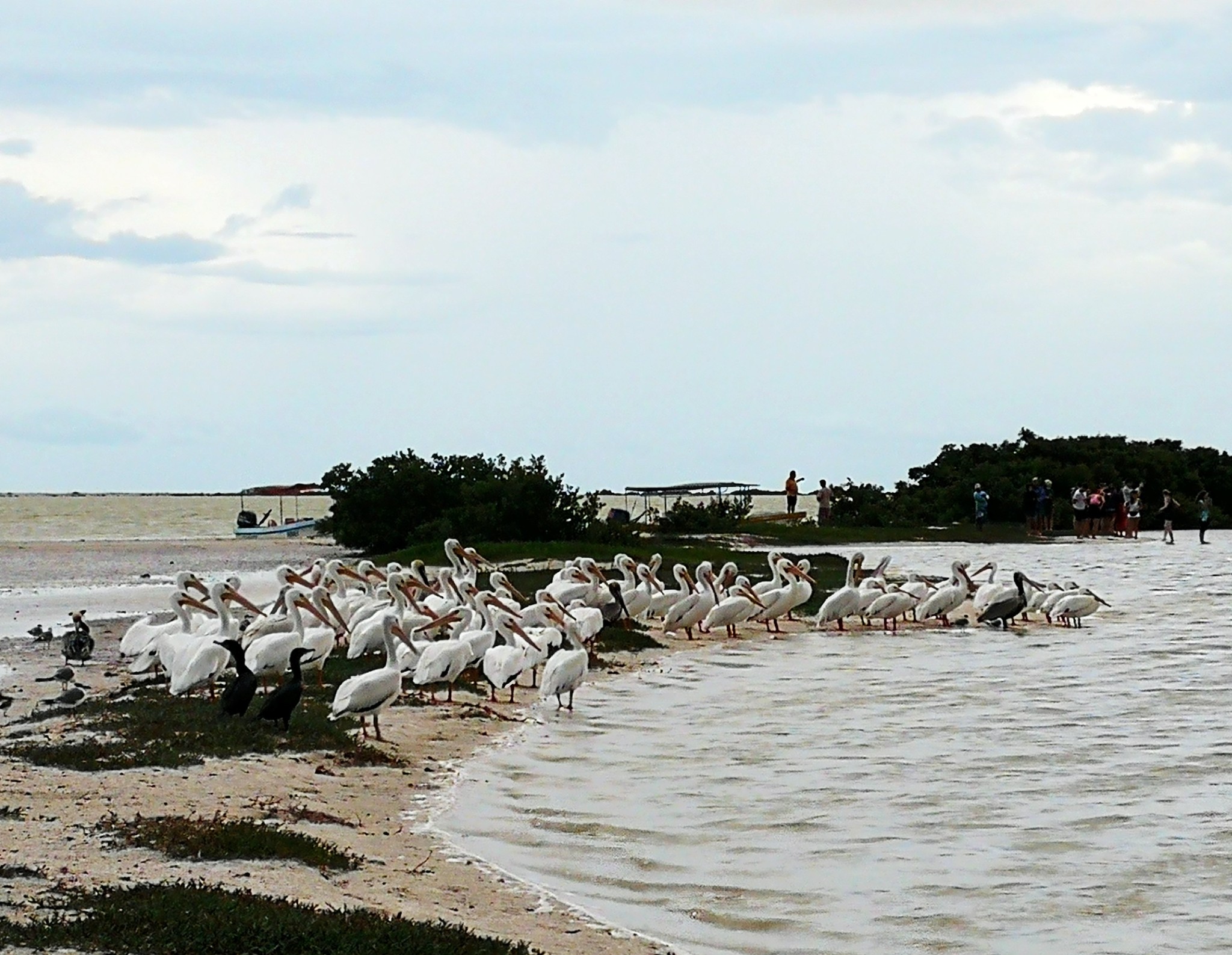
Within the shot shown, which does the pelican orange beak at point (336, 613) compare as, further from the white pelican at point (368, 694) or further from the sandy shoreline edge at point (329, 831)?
the white pelican at point (368, 694)

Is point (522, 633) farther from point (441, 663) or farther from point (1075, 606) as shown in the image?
point (1075, 606)

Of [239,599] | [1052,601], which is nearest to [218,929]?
[239,599]

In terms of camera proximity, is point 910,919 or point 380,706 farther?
point 380,706

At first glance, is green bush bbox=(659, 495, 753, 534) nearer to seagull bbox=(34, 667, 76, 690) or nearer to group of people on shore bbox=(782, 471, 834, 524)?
group of people on shore bbox=(782, 471, 834, 524)

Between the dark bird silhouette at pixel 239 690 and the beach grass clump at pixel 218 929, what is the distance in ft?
17.6

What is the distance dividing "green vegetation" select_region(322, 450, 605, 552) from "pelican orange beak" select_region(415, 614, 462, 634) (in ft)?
53.5

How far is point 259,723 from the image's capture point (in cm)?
1271

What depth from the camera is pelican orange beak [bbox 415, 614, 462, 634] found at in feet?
54.2

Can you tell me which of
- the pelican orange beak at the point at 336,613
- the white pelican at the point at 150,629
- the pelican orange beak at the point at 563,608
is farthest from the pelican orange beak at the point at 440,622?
the white pelican at the point at 150,629

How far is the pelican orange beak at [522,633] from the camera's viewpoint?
1641cm

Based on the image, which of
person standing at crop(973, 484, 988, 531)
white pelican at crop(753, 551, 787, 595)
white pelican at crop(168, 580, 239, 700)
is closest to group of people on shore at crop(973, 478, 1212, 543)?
person standing at crop(973, 484, 988, 531)

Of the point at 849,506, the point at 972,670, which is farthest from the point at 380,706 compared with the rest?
the point at 849,506

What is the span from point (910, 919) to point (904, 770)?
13.3 feet

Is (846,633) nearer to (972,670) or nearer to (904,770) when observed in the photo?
(972,670)
